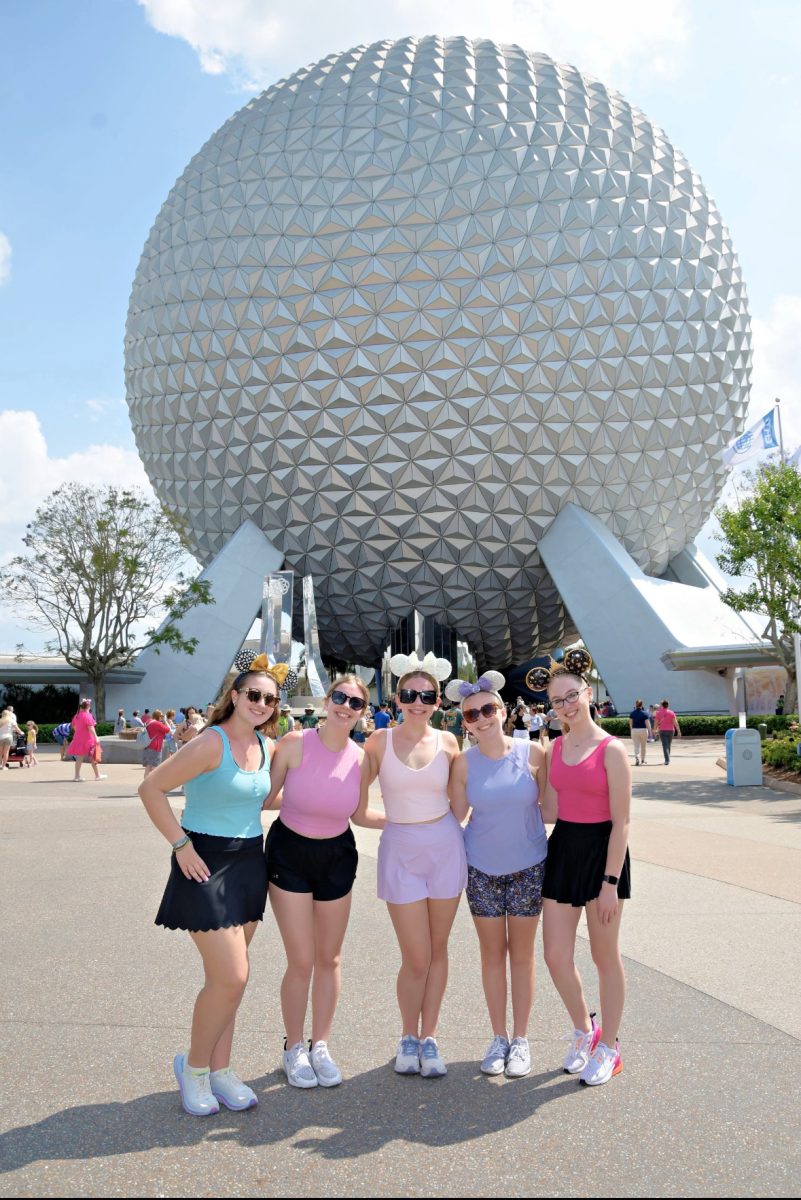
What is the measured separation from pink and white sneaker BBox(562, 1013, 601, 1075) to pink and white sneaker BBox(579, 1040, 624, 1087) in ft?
0.23

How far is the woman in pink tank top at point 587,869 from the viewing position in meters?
4.14

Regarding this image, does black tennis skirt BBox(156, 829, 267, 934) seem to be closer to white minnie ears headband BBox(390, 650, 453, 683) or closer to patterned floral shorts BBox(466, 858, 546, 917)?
patterned floral shorts BBox(466, 858, 546, 917)

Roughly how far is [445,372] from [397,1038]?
27518 mm

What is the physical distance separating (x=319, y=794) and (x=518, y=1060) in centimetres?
135

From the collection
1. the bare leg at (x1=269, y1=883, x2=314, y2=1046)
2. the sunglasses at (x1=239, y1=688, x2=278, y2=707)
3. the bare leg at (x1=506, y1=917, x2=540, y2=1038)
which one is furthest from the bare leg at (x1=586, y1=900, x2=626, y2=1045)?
the sunglasses at (x1=239, y1=688, x2=278, y2=707)

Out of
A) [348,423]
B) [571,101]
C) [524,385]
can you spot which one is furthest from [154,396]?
[571,101]

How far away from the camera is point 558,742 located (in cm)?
453

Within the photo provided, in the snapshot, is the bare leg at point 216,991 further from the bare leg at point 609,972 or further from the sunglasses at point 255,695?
the bare leg at point 609,972

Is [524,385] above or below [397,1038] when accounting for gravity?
above

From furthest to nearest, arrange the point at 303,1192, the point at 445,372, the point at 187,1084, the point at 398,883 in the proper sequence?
1. the point at 445,372
2. the point at 398,883
3. the point at 187,1084
4. the point at 303,1192

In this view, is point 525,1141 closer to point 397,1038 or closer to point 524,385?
point 397,1038

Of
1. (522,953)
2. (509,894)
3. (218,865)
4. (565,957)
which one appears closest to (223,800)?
(218,865)

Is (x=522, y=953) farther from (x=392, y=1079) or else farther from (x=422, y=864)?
(x=392, y=1079)

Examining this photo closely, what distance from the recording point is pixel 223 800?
3988 millimetres
